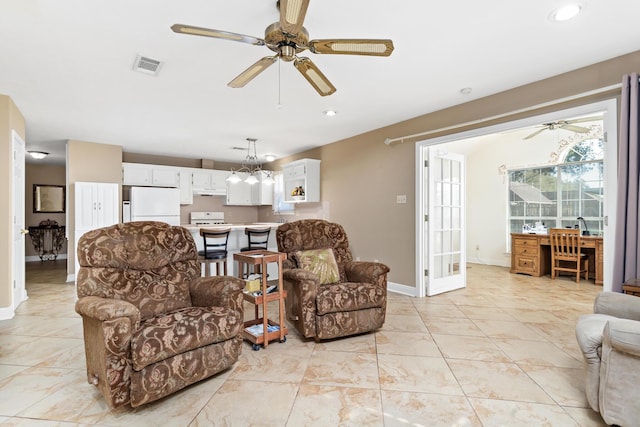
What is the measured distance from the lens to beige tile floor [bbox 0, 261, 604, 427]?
1.76 metres

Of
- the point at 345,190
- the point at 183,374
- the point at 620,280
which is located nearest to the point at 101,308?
the point at 183,374

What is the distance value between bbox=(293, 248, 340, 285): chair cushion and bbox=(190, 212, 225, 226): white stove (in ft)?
16.0

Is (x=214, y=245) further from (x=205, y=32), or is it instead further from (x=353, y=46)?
(x=353, y=46)

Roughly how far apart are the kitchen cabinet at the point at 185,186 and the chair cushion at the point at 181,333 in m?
5.27

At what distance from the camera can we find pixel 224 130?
493 centimetres

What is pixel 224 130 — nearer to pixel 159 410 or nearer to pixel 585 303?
pixel 159 410

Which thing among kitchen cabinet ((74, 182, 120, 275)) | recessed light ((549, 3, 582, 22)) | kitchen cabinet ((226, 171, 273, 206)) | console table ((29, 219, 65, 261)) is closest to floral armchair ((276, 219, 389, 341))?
recessed light ((549, 3, 582, 22))

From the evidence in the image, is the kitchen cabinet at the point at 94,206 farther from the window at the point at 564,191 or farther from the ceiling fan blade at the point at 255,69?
the window at the point at 564,191

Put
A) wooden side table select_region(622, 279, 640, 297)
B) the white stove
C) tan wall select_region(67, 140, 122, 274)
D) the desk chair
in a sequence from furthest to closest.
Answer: the white stove → tan wall select_region(67, 140, 122, 274) → the desk chair → wooden side table select_region(622, 279, 640, 297)

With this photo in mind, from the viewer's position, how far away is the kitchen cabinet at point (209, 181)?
707 cm

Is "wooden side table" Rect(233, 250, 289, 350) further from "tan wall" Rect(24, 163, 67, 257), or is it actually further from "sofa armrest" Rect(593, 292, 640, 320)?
"tan wall" Rect(24, 163, 67, 257)

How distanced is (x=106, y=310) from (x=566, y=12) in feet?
11.0

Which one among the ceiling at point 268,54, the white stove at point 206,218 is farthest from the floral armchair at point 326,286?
the white stove at point 206,218

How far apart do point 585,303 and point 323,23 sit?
14.7ft
